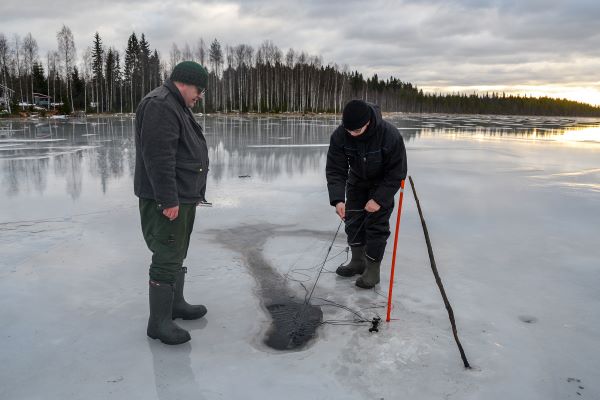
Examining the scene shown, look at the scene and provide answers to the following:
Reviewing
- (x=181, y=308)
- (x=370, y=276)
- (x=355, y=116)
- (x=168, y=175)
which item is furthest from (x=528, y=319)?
(x=168, y=175)

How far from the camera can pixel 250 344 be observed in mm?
2965

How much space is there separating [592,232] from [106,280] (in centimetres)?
557

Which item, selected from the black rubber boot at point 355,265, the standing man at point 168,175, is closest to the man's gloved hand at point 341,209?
the black rubber boot at point 355,265

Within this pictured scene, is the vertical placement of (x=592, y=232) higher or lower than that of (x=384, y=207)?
lower

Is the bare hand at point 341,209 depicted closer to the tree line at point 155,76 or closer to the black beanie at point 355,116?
the black beanie at point 355,116

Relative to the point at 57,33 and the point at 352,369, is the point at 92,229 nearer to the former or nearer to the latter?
the point at 352,369

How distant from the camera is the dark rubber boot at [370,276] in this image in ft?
12.9

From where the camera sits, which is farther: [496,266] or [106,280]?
[496,266]

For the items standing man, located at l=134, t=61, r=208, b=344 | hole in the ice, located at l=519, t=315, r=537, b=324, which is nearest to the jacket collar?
standing man, located at l=134, t=61, r=208, b=344

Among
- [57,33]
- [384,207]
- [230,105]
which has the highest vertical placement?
[57,33]

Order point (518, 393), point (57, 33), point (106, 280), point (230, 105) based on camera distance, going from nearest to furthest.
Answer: point (518, 393) < point (106, 280) < point (57, 33) < point (230, 105)

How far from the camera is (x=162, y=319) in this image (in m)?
2.96

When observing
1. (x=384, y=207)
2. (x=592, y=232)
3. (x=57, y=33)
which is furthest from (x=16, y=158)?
(x=57, y=33)

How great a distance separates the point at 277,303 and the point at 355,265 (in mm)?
1006
